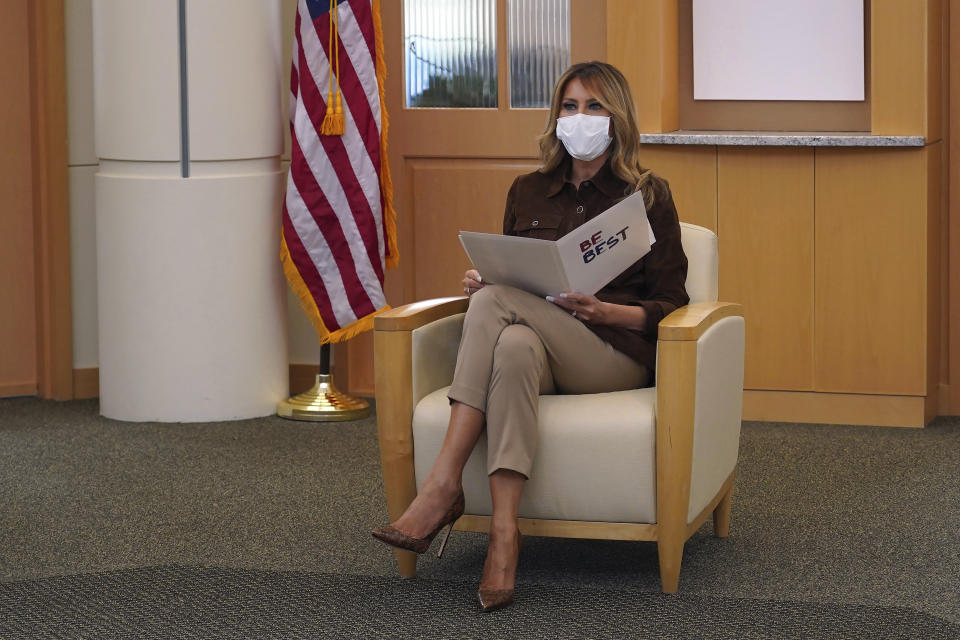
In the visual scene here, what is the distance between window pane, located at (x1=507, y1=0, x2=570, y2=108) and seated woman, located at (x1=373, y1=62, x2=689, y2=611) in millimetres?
1647

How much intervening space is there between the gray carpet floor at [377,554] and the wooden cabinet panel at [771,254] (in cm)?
32

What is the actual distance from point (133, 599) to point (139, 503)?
833 millimetres

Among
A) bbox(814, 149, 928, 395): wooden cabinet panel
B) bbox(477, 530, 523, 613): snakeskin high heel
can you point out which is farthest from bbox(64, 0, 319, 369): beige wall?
bbox(477, 530, 523, 613): snakeskin high heel

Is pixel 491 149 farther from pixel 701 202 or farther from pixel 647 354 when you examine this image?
pixel 647 354

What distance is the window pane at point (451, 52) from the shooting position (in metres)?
4.94

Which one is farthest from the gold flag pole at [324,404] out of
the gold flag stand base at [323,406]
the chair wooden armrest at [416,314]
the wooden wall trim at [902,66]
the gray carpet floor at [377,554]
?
the wooden wall trim at [902,66]

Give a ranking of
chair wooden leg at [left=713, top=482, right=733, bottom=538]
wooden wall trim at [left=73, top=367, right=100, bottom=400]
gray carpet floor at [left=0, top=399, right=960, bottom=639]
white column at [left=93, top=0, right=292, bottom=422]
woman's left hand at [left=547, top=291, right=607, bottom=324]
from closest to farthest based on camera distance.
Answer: gray carpet floor at [left=0, top=399, right=960, bottom=639]
woman's left hand at [left=547, top=291, right=607, bottom=324]
chair wooden leg at [left=713, top=482, right=733, bottom=538]
white column at [left=93, top=0, right=292, bottom=422]
wooden wall trim at [left=73, top=367, right=100, bottom=400]

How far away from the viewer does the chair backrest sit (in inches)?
127

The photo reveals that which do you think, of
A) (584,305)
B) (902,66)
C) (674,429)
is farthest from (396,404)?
(902,66)

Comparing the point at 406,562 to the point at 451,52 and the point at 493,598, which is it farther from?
the point at 451,52

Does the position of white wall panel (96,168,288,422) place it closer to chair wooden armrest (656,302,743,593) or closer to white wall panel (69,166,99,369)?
white wall panel (69,166,99,369)

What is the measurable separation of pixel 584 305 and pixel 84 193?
9.11ft

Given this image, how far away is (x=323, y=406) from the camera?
4758mm

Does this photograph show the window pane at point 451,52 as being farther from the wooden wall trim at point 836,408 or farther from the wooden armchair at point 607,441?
the wooden armchair at point 607,441
